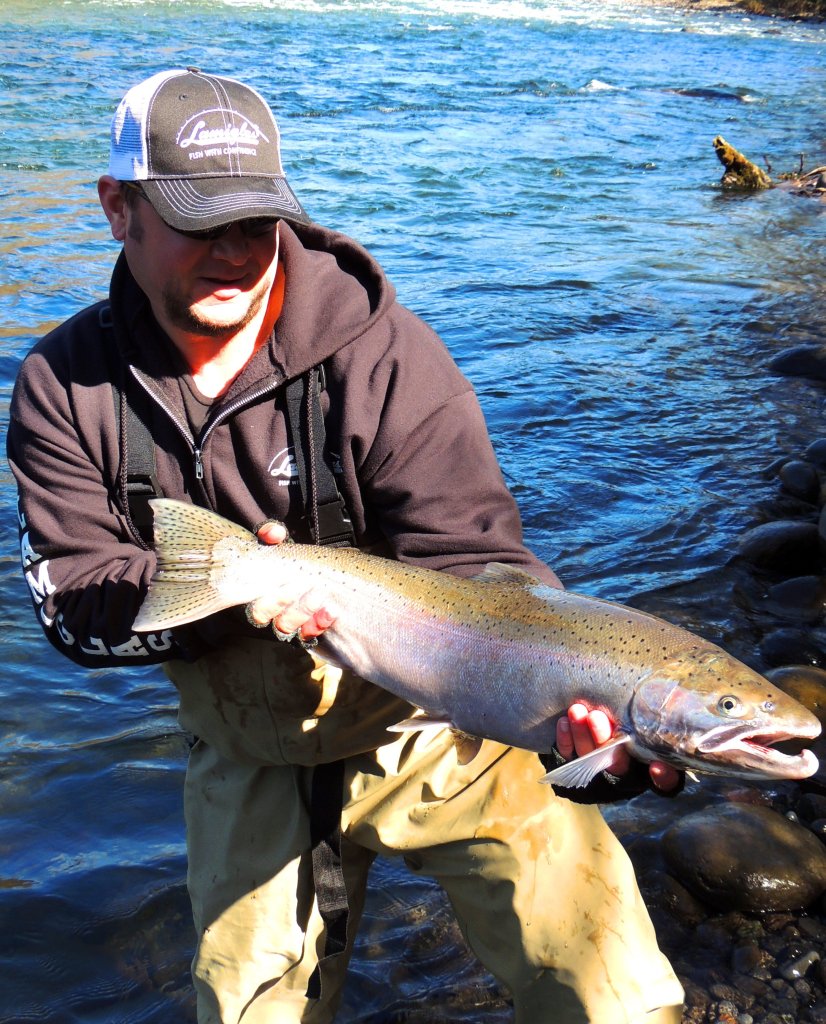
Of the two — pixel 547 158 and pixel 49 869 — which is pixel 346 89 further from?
pixel 49 869

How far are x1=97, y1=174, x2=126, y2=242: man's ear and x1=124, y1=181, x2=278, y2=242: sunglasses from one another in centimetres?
7

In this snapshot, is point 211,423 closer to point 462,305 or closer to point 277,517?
point 277,517

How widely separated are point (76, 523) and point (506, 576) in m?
1.13

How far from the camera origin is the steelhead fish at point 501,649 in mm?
2449

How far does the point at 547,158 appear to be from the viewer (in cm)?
1755

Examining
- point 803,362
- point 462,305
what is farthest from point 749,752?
→ point 462,305

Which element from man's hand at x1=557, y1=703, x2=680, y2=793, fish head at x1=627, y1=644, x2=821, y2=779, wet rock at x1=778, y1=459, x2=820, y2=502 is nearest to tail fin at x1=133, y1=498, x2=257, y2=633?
man's hand at x1=557, y1=703, x2=680, y2=793

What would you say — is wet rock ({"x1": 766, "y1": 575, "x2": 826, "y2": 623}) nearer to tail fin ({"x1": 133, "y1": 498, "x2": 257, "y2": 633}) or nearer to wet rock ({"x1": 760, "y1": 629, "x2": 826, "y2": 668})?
wet rock ({"x1": 760, "y1": 629, "x2": 826, "y2": 668})

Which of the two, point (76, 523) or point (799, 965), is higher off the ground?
point (76, 523)

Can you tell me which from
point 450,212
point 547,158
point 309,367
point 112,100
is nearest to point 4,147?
point 112,100

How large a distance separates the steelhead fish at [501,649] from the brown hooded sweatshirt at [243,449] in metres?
0.14

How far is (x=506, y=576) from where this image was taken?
285 centimetres

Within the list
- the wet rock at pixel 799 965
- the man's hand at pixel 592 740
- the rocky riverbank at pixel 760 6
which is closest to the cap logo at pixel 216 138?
the man's hand at pixel 592 740

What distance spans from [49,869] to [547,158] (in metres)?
15.3
